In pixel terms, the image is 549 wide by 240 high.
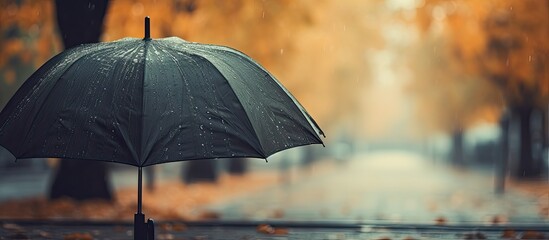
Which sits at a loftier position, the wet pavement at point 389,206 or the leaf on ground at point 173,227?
the wet pavement at point 389,206

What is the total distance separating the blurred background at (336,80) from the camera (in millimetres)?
→ 15523

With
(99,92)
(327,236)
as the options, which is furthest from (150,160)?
(327,236)

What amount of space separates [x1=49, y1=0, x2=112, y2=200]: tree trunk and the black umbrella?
326 inches

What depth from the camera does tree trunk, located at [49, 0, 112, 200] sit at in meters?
14.9

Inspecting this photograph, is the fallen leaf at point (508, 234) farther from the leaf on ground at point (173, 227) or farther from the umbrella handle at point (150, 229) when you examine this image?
the umbrella handle at point (150, 229)

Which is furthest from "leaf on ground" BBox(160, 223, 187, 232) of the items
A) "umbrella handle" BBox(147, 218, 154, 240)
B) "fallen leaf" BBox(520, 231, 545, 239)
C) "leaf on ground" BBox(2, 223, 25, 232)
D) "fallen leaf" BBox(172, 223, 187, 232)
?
"umbrella handle" BBox(147, 218, 154, 240)

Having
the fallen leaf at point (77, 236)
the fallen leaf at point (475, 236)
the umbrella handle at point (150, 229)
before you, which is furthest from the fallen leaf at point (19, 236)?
the fallen leaf at point (475, 236)

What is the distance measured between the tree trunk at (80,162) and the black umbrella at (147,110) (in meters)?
8.29

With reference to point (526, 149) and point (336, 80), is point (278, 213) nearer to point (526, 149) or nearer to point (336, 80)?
point (526, 149)

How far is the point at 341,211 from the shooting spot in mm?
16578

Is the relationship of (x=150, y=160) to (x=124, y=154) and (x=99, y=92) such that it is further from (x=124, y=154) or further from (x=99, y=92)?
(x=99, y=92)

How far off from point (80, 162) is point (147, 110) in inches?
376

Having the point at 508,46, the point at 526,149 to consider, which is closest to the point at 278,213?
the point at 508,46

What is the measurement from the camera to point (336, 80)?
33562mm
